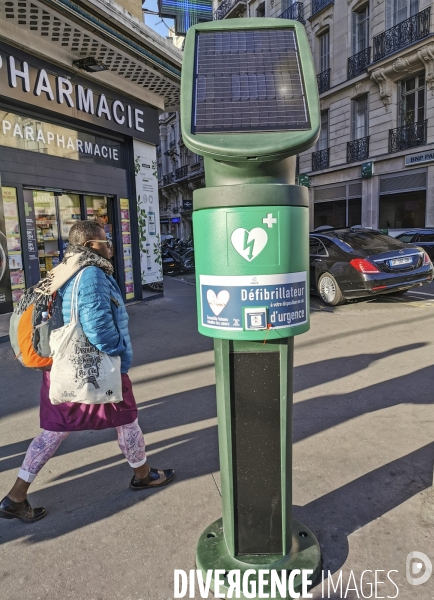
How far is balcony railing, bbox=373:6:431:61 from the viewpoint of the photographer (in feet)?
65.0

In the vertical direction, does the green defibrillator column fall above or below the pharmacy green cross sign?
below

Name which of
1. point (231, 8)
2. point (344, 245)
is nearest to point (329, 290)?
point (344, 245)

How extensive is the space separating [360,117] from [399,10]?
4803 mm

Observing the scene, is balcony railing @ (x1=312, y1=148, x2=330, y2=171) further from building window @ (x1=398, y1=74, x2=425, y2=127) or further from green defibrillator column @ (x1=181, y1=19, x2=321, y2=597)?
green defibrillator column @ (x1=181, y1=19, x2=321, y2=597)

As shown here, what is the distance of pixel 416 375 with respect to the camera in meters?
4.95

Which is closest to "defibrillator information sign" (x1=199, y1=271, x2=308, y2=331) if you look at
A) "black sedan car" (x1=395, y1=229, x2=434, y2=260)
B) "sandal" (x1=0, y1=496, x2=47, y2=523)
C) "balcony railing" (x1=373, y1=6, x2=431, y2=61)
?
"sandal" (x1=0, y1=496, x2=47, y2=523)

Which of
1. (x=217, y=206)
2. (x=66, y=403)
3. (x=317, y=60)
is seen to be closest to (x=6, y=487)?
(x=66, y=403)

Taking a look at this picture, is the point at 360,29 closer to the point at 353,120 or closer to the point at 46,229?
the point at 353,120

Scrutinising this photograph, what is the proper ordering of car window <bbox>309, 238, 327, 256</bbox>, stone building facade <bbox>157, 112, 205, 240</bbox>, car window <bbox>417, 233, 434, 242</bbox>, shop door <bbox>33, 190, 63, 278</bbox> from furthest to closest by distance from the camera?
stone building facade <bbox>157, 112, 205, 240</bbox>
car window <bbox>417, 233, 434, 242</bbox>
car window <bbox>309, 238, 327, 256</bbox>
shop door <bbox>33, 190, 63, 278</bbox>

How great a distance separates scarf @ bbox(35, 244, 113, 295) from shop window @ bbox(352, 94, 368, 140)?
78.1ft

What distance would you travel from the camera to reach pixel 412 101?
21.3m

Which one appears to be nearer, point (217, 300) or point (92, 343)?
point (217, 300)

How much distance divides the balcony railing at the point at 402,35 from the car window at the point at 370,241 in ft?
49.4

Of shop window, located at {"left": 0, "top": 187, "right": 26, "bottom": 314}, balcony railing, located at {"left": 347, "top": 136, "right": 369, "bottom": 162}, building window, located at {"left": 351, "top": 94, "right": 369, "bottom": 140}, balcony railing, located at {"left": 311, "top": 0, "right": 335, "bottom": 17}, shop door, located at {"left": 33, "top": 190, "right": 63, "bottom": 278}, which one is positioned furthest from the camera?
balcony railing, located at {"left": 311, "top": 0, "right": 335, "bottom": 17}
